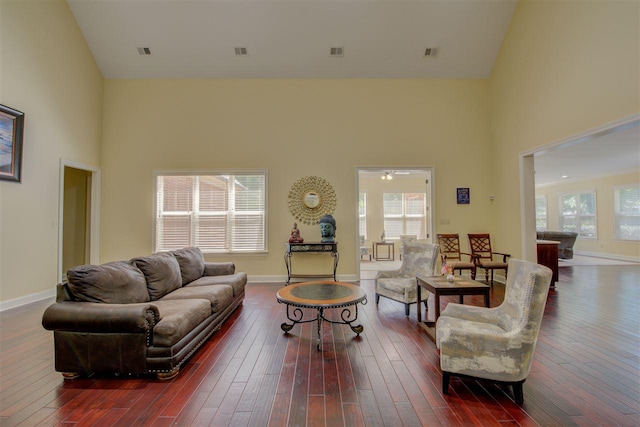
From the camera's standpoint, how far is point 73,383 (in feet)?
7.34

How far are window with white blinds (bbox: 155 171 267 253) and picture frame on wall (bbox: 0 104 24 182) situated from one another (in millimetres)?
1945

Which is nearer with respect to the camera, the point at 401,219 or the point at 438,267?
the point at 438,267

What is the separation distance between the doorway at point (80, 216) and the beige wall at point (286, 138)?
26 centimetres

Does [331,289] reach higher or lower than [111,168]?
lower

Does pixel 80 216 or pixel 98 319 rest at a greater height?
pixel 80 216

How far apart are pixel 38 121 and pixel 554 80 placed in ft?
26.0

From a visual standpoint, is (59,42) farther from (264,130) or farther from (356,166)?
(356,166)

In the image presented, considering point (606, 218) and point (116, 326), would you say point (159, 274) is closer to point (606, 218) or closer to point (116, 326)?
point (116, 326)

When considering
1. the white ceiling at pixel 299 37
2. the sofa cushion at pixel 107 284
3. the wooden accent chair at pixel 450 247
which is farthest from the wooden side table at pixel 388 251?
the sofa cushion at pixel 107 284

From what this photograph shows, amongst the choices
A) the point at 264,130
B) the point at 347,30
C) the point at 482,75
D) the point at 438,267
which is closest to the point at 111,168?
the point at 264,130

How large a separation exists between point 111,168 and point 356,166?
4886mm

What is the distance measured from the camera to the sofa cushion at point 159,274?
3051 mm

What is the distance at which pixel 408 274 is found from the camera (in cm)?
415

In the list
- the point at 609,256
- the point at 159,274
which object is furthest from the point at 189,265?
the point at 609,256
